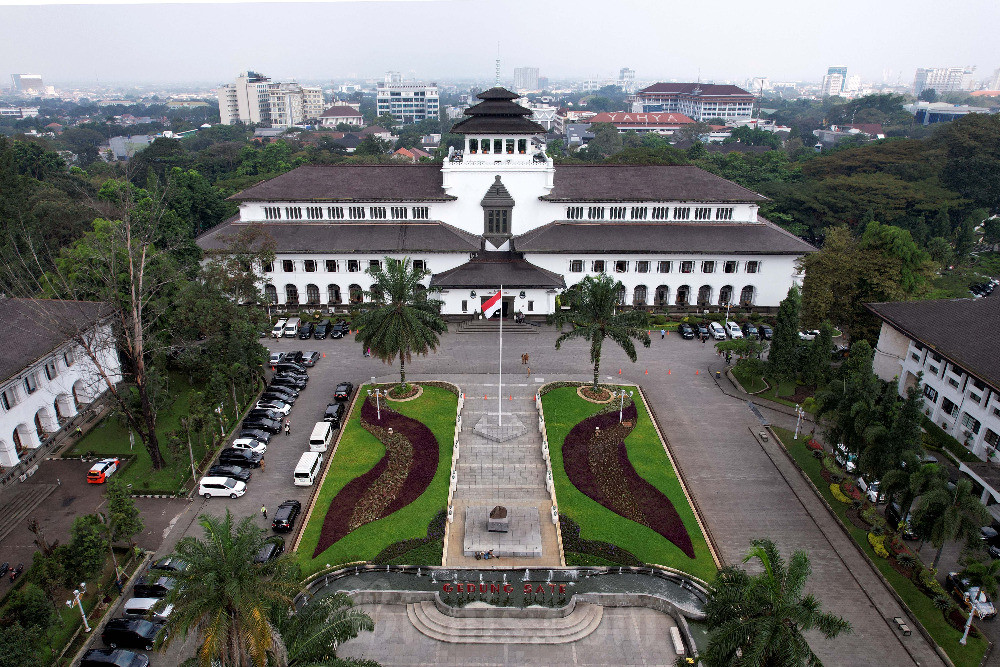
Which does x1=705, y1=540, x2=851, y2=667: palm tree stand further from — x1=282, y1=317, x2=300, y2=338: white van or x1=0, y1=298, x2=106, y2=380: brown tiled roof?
x1=282, y1=317, x2=300, y2=338: white van

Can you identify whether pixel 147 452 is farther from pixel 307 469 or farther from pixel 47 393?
pixel 307 469

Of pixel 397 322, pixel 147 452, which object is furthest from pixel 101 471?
pixel 397 322

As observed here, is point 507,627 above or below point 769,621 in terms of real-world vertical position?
below

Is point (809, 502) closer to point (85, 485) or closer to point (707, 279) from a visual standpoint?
point (707, 279)

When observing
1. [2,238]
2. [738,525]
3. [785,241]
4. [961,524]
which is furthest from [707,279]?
[2,238]

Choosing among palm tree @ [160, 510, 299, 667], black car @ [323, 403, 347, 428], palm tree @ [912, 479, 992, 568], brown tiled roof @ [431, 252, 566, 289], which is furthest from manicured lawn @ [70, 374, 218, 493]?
palm tree @ [912, 479, 992, 568]

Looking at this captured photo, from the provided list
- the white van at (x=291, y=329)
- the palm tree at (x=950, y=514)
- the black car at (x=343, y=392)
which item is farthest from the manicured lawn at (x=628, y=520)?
the white van at (x=291, y=329)
